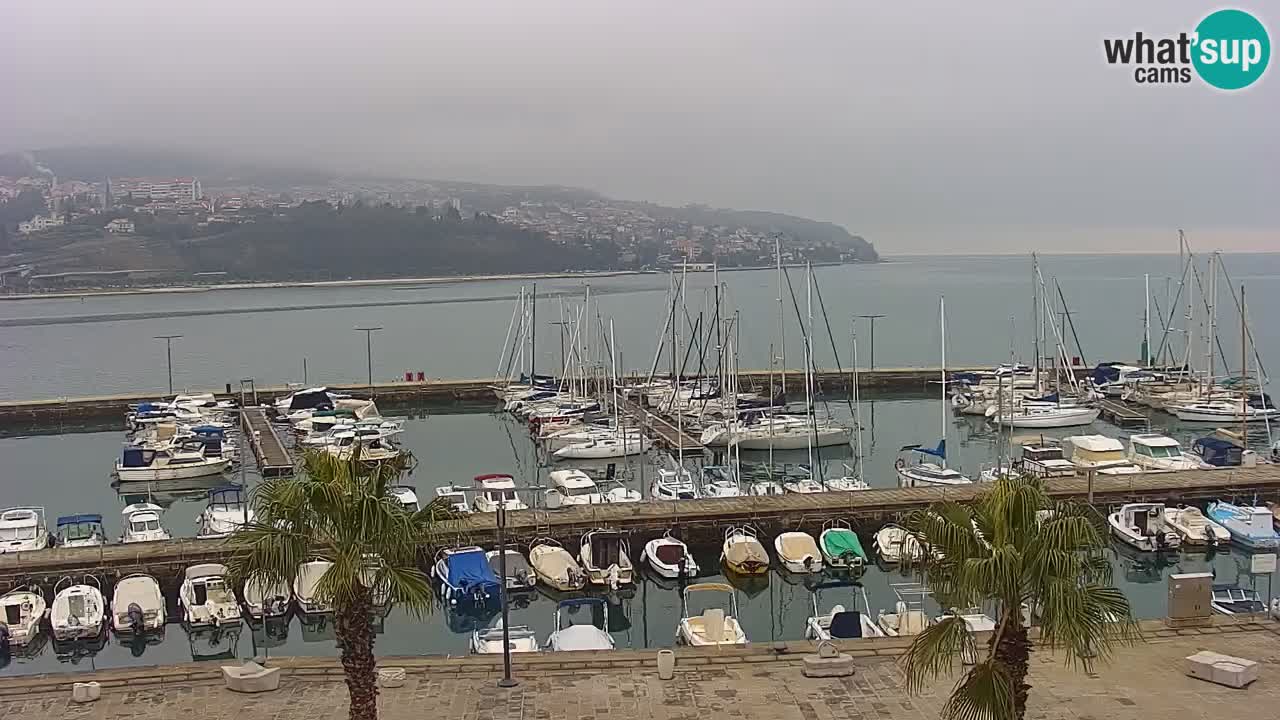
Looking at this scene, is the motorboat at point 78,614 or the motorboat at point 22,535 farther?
the motorboat at point 22,535

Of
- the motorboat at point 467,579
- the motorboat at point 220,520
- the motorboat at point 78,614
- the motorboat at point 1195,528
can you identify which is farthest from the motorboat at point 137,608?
the motorboat at point 1195,528

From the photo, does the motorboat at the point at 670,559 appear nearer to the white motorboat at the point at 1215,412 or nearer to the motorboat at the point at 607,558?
the motorboat at the point at 607,558

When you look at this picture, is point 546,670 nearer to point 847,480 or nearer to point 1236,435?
point 847,480

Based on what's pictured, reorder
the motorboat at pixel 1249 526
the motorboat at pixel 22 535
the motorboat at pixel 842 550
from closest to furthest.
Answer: the motorboat at pixel 842 550, the motorboat at pixel 1249 526, the motorboat at pixel 22 535

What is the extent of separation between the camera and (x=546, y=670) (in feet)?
41.7

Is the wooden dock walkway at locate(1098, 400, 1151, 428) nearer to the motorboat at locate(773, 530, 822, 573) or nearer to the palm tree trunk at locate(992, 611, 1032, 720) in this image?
the motorboat at locate(773, 530, 822, 573)

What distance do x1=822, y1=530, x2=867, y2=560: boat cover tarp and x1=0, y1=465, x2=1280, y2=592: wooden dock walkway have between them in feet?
5.57

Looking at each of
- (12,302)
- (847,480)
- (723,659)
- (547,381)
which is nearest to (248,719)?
(723,659)

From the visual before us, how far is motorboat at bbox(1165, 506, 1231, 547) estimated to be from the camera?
2414 centimetres

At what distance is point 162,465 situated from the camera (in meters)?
36.3

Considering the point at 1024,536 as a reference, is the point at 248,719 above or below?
below

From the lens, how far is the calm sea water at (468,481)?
19781 mm

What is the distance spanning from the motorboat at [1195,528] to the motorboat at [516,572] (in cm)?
1564

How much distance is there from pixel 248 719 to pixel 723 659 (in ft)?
18.8
